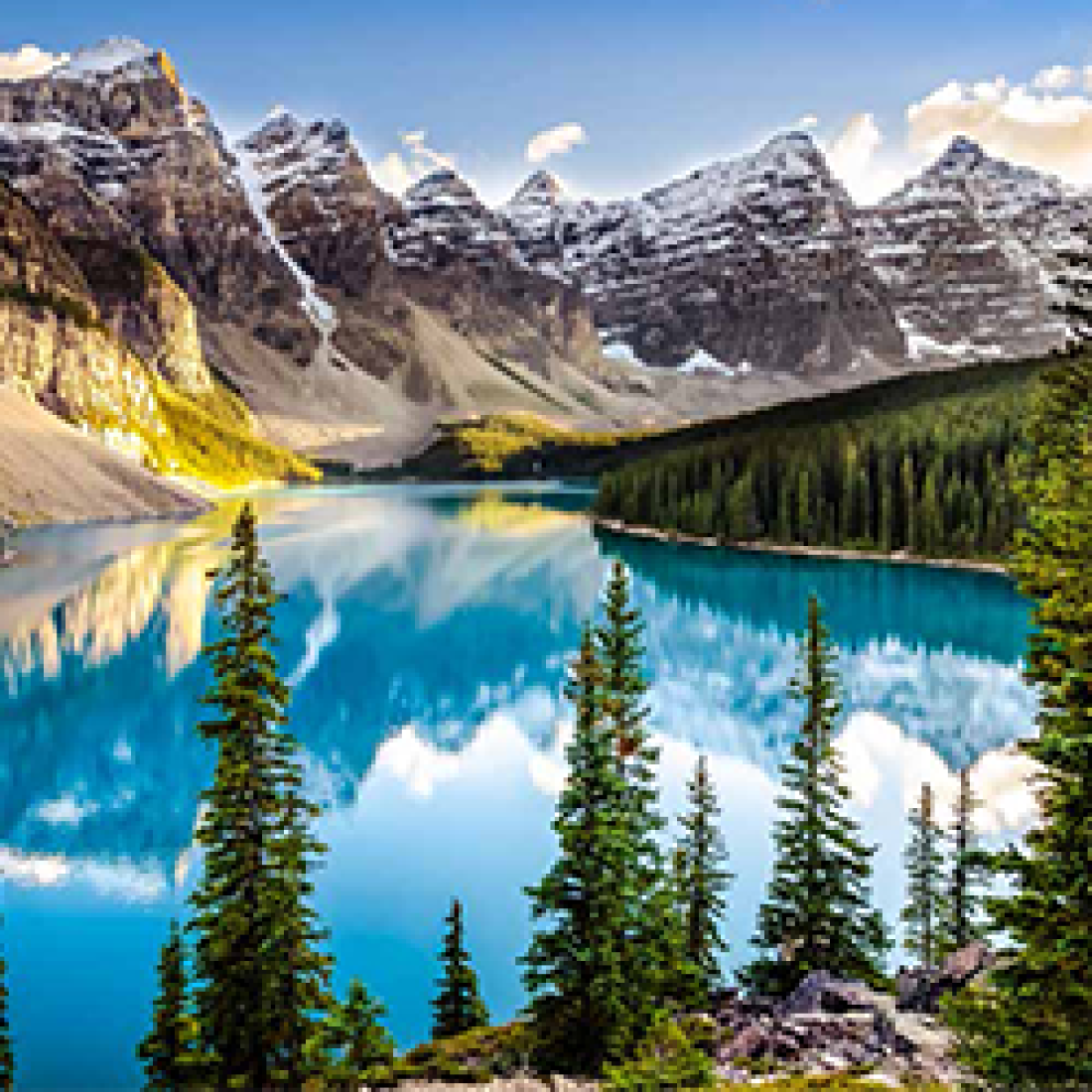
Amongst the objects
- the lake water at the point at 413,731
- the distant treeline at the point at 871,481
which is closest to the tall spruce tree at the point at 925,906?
the lake water at the point at 413,731

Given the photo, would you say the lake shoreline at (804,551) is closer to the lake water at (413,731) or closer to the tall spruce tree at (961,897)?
the lake water at (413,731)

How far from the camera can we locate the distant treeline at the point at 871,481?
79500 millimetres

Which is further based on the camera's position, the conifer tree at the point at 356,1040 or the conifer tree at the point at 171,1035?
the conifer tree at the point at 171,1035

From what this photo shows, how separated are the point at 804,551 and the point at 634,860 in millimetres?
76474

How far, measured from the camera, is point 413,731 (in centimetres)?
3747

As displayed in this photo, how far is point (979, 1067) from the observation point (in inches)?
325

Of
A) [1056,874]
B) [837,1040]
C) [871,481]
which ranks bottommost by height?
[837,1040]

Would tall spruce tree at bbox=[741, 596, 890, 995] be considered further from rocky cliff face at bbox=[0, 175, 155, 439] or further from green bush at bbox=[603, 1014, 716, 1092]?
rocky cliff face at bbox=[0, 175, 155, 439]

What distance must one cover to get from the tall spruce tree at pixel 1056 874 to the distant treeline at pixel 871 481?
65509mm

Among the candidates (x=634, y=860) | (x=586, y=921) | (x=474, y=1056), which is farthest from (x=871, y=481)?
(x=474, y=1056)

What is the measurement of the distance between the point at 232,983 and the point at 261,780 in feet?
7.76

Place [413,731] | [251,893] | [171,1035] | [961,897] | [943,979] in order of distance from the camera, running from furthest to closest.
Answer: [413,731] < [961,897] < [943,979] < [171,1035] < [251,893]

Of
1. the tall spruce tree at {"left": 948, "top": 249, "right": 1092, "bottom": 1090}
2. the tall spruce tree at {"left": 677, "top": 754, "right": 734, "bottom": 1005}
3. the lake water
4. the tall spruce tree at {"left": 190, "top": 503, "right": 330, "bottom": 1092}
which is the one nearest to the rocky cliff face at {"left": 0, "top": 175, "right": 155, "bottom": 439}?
the lake water

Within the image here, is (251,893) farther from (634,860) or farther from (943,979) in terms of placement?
(943,979)
